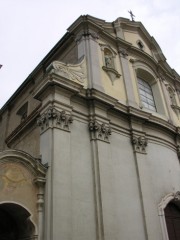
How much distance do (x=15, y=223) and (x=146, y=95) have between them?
9.03 meters

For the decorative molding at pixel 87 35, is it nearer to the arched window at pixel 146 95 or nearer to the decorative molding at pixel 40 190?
the arched window at pixel 146 95

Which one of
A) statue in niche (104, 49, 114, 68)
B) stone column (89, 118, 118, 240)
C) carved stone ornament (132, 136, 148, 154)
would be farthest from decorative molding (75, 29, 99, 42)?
carved stone ornament (132, 136, 148, 154)

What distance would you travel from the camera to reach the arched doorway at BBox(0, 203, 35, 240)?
7.83 metres

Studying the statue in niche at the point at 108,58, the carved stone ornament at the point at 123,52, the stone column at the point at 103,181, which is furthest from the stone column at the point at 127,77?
the stone column at the point at 103,181

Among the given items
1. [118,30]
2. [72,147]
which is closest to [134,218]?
[72,147]

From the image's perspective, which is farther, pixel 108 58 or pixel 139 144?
pixel 108 58

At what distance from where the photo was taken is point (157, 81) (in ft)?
51.6

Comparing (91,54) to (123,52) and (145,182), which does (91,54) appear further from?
(145,182)

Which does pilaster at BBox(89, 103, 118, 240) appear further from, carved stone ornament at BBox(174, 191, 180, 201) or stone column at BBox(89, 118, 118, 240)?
carved stone ornament at BBox(174, 191, 180, 201)

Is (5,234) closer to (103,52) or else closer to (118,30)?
(103,52)

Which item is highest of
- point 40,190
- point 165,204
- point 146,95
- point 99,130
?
point 146,95

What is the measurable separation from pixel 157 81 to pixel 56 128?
834 centimetres

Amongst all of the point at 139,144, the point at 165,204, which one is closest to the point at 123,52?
the point at 139,144

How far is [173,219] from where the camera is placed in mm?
10984
